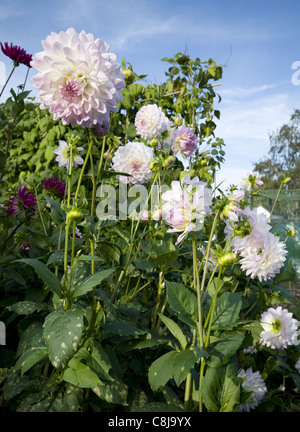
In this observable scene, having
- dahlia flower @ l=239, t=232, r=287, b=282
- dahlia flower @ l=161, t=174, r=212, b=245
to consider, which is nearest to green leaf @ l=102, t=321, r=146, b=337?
dahlia flower @ l=161, t=174, r=212, b=245

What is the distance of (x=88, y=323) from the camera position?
873 millimetres

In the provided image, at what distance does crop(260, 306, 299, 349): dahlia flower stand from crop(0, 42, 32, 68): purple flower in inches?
51.5

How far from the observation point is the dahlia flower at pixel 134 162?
4.72ft

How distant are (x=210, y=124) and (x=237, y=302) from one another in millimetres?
2223

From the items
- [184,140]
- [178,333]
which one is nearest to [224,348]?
[178,333]

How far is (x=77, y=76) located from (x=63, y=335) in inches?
22.7

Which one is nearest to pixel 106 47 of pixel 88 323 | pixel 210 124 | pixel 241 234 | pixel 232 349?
pixel 241 234

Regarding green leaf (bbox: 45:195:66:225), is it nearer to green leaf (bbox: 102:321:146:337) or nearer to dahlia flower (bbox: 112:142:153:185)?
Result: green leaf (bbox: 102:321:146:337)

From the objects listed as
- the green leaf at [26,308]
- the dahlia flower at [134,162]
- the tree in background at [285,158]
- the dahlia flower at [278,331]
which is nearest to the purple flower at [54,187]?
the dahlia flower at [134,162]

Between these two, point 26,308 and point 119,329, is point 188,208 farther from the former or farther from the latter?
point 26,308

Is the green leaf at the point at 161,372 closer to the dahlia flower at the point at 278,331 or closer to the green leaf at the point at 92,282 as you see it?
the green leaf at the point at 92,282

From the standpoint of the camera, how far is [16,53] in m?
1.39

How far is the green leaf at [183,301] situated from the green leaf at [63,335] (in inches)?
10.0
